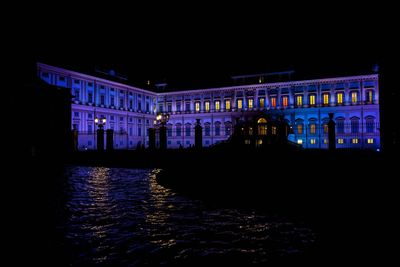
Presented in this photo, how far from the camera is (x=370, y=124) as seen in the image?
43.4 meters

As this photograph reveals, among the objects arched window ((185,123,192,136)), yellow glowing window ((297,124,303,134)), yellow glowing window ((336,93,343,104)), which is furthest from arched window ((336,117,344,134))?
arched window ((185,123,192,136))

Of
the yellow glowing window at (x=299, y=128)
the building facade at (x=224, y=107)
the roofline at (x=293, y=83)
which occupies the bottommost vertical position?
the yellow glowing window at (x=299, y=128)

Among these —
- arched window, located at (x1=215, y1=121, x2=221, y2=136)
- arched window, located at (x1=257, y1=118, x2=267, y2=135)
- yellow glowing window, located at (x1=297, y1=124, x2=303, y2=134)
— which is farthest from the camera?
arched window, located at (x1=215, y1=121, x2=221, y2=136)

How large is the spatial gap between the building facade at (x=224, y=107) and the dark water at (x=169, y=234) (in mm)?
34343

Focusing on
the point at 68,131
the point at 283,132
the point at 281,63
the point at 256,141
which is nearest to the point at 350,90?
the point at 281,63

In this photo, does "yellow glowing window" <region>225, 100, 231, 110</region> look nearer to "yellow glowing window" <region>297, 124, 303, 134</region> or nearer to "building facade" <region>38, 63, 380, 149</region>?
"building facade" <region>38, 63, 380, 149</region>

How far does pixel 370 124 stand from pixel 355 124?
1.98 meters

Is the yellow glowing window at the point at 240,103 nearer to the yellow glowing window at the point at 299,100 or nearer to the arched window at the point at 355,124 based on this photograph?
the yellow glowing window at the point at 299,100

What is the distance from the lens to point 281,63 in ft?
178

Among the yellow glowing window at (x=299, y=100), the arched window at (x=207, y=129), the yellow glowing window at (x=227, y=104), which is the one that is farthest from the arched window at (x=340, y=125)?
the arched window at (x=207, y=129)

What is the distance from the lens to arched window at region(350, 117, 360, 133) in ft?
147

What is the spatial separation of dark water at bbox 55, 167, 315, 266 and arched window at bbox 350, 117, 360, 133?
4353cm

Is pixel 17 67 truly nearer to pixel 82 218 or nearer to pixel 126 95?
pixel 82 218

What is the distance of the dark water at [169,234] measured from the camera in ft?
12.5
